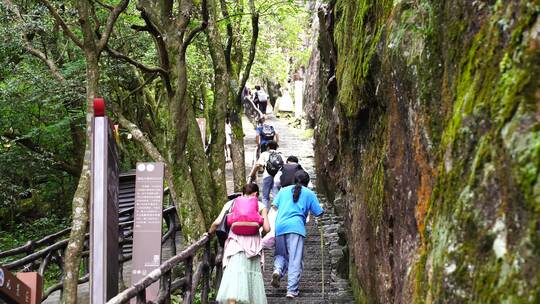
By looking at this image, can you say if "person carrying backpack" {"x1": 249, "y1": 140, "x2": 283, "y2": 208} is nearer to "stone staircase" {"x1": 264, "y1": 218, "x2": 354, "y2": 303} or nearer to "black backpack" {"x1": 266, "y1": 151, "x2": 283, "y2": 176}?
"black backpack" {"x1": 266, "y1": 151, "x2": 283, "y2": 176}

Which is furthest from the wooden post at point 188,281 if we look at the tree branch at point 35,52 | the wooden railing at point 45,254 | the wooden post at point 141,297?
the tree branch at point 35,52

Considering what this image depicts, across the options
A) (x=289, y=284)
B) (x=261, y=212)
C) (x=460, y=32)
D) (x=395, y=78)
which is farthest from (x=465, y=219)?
(x=289, y=284)

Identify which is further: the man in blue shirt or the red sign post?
the man in blue shirt

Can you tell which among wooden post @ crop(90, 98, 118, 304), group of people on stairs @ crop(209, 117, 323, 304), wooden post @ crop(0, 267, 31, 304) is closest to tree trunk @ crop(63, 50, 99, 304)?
group of people on stairs @ crop(209, 117, 323, 304)

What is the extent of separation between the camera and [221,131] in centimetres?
1281

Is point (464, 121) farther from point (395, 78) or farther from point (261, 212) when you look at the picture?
point (261, 212)

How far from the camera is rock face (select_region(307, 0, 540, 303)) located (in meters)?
3.07

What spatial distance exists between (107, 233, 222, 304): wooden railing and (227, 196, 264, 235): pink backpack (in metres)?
0.54

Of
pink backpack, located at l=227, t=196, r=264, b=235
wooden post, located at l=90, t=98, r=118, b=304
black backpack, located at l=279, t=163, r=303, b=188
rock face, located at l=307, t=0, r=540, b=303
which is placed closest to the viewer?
rock face, located at l=307, t=0, r=540, b=303

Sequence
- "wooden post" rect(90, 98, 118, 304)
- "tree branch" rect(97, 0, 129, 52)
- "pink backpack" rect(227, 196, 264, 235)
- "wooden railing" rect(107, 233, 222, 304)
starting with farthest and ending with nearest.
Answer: "tree branch" rect(97, 0, 129, 52)
"pink backpack" rect(227, 196, 264, 235)
"wooden railing" rect(107, 233, 222, 304)
"wooden post" rect(90, 98, 118, 304)

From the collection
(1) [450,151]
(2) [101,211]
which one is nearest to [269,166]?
(2) [101,211]

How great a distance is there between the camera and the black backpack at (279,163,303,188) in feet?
36.6

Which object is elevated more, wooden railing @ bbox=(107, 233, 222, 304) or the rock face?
the rock face

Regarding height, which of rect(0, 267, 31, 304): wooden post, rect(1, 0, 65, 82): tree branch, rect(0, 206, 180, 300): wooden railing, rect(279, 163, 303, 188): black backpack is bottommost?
rect(0, 206, 180, 300): wooden railing
